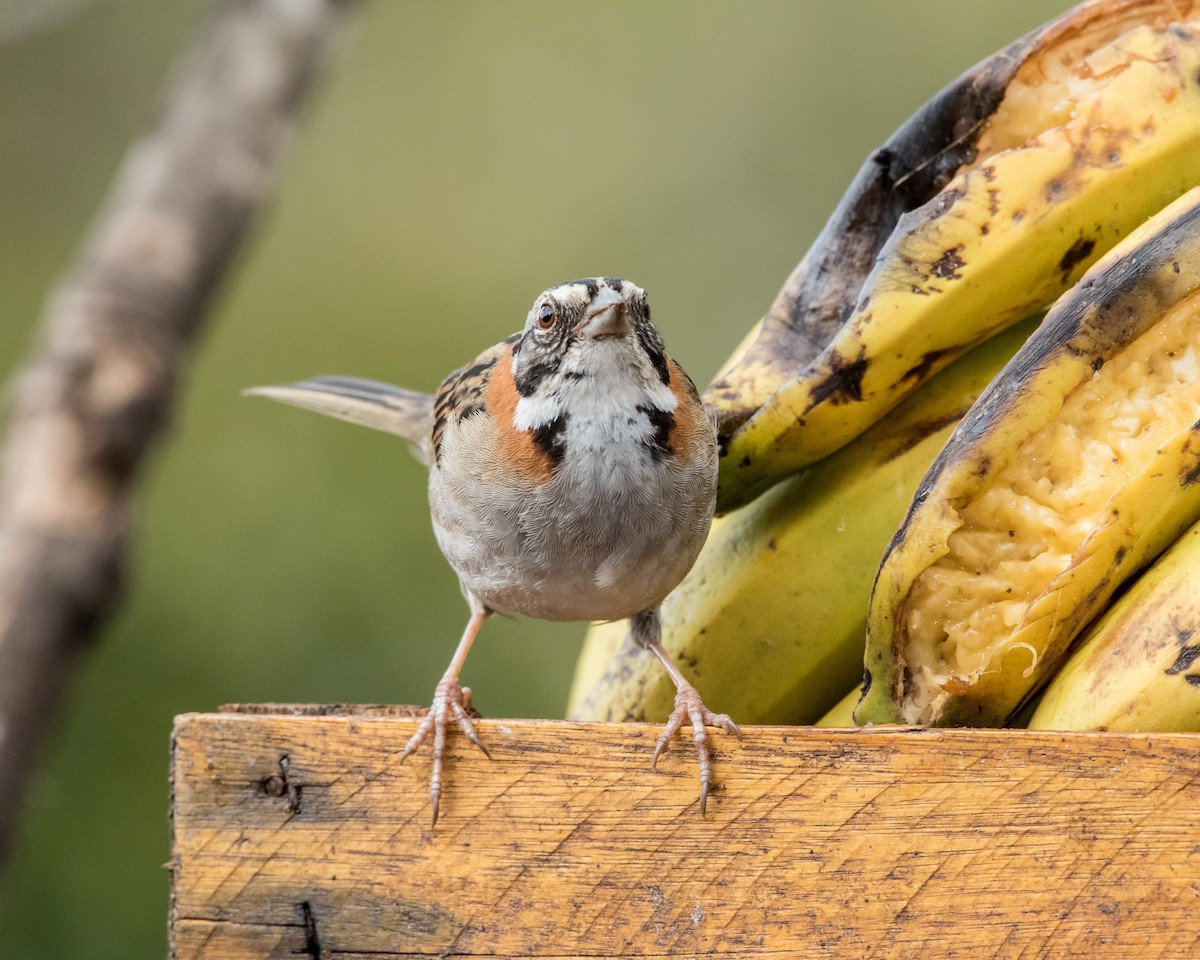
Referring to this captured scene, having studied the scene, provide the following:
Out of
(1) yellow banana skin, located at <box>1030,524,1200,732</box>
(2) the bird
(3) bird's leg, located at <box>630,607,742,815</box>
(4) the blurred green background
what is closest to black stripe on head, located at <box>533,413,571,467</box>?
(2) the bird

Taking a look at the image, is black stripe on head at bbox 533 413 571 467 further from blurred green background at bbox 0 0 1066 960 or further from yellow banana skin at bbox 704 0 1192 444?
blurred green background at bbox 0 0 1066 960

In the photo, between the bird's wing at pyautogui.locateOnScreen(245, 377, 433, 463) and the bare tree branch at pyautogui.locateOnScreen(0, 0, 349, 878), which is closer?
the bird's wing at pyautogui.locateOnScreen(245, 377, 433, 463)

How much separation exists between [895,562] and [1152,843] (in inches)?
15.3

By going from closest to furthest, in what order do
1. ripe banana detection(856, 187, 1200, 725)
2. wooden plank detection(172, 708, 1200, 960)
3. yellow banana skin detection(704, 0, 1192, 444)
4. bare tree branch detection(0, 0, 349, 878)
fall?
wooden plank detection(172, 708, 1200, 960), ripe banana detection(856, 187, 1200, 725), yellow banana skin detection(704, 0, 1192, 444), bare tree branch detection(0, 0, 349, 878)

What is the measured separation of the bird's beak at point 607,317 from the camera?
1729mm

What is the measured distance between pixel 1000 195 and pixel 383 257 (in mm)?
5273

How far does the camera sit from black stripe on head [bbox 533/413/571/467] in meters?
1.80

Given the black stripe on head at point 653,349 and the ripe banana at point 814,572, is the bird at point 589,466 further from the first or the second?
the ripe banana at point 814,572

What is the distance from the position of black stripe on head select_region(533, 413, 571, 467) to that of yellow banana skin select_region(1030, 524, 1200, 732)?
69 centimetres

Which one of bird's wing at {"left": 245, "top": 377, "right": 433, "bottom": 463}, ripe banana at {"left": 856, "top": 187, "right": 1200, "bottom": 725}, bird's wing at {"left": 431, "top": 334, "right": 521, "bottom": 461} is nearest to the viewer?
ripe banana at {"left": 856, "top": 187, "right": 1200, "bottom": 725}

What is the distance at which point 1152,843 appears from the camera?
133 centimetres

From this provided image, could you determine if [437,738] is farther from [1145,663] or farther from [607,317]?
[1145,663]

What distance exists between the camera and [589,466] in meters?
1.79

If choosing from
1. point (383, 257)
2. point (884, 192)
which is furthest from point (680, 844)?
point (383, 257)
